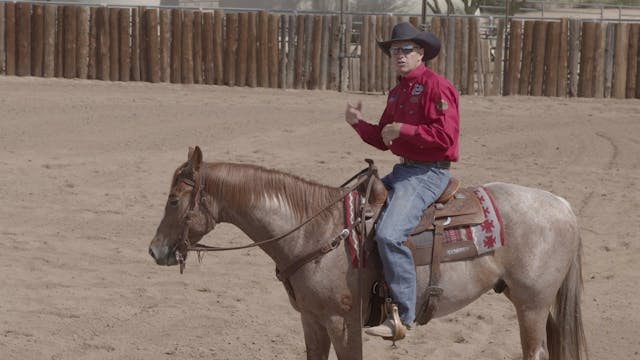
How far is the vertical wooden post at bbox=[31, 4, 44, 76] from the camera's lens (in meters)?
21.0

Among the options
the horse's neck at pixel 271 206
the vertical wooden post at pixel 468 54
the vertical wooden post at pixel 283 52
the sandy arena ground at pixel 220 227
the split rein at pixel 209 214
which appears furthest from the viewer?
the vertical wooden post at pixel 283 52

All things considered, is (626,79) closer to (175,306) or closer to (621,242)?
(621,242)

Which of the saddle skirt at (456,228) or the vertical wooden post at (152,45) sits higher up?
the vertical wooden post at (152,45)

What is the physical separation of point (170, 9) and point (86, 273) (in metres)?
12.1

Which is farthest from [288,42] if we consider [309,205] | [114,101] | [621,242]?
[309,205]

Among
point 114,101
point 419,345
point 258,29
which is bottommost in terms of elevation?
point 419,345

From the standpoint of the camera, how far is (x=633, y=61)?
20578 millimetres

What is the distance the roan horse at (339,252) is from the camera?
585 cm

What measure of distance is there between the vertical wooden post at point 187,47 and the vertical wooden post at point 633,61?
29.3ft

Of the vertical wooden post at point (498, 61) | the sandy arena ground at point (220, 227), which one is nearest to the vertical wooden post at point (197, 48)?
the sandy arena ground at point (220, 227)

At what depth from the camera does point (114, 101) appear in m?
18.7

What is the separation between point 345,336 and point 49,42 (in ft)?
54.7

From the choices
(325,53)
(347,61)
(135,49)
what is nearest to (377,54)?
(347,61)

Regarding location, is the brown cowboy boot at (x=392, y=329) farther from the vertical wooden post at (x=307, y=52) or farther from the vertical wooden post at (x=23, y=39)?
the vertical wooden post at (x=23, y=39)
